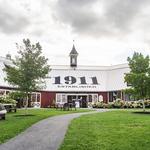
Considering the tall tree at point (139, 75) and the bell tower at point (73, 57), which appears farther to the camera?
the bell tower at point (73, 57)

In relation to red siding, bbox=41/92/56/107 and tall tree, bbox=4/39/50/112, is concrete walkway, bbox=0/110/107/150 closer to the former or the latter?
tall tree, bbox=4/39/50/112

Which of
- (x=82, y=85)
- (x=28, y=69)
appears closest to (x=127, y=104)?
(x=82, y=85)

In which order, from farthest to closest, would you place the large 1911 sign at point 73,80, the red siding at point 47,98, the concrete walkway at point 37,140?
the large 1911 sign at point 73,80
the red siding at point 47,98
the concrete walkway at point 37,140

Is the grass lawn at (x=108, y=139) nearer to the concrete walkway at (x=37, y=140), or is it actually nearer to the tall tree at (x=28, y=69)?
the concrete walkway at (x=37, y=140)

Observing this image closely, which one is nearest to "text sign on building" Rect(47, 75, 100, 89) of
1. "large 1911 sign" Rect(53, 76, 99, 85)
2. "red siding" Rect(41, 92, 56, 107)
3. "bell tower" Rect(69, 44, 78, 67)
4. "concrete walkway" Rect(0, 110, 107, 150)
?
"large 1911 sign" Rect(53, 76, 99, 85)

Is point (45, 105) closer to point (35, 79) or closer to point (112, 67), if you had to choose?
point (112, 67)

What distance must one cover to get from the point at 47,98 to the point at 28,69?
96.9 feet

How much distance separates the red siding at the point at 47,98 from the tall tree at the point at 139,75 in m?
26.6

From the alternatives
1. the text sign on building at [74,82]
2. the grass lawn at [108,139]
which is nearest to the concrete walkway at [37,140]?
the grass lawn at [108,139]

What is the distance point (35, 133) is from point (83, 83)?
157 feet

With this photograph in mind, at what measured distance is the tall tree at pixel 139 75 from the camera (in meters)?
38.5

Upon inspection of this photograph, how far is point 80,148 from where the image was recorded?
14602 millimetres

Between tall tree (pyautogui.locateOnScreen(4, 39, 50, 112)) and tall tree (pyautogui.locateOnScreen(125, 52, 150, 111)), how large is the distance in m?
8.45

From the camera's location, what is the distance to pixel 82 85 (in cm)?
6650
